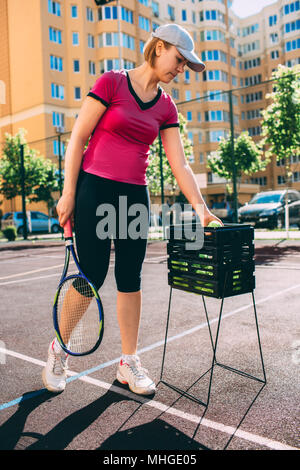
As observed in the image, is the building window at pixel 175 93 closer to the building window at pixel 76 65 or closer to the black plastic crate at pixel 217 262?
the building window at pixel 76 65

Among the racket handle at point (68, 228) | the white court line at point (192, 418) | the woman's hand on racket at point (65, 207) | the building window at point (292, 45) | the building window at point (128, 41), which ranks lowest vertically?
the white court line at point (192, 418)

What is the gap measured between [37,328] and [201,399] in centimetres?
239

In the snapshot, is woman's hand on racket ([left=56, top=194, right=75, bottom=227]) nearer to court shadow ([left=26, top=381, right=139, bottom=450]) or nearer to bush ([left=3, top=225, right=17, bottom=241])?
court shadow ([left=26, top=381, right=139, bottom=450])

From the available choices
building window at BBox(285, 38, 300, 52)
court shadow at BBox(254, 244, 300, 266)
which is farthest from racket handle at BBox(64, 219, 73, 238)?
building window at BBox(285, 38, 300, 52)

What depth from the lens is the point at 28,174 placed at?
99.9 ft

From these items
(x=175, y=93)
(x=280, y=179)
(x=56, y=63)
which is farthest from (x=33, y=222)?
(x=280, y=179)

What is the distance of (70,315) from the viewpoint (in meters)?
2.76

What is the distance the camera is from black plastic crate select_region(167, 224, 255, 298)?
2660 millimetres

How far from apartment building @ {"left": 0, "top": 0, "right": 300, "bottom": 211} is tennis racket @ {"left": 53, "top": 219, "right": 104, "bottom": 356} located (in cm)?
2670

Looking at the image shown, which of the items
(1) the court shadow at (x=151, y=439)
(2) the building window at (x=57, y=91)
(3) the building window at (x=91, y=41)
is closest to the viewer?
(1) the court shadow at (x=151, y=439)

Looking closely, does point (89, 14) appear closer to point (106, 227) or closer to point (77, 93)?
point (77, 93)

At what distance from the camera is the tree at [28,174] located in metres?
30.6

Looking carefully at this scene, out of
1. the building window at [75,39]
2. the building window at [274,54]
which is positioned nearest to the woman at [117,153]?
the building window at [75,39]

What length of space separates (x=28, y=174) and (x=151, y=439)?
2985 cm
